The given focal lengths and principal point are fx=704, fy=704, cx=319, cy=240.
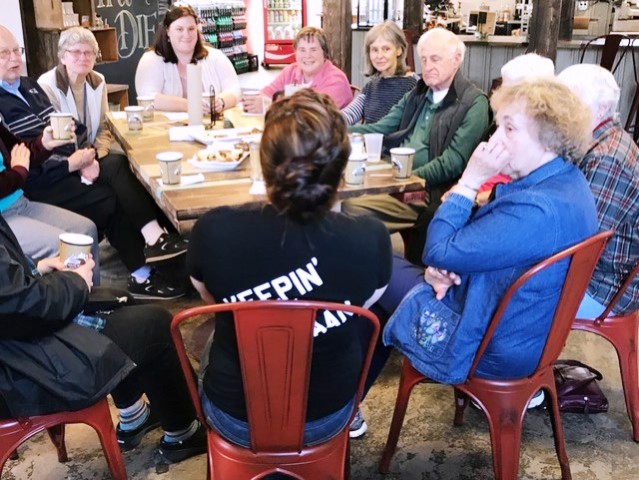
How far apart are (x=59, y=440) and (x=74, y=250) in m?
0.68

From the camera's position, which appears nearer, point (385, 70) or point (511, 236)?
point (511, 236)

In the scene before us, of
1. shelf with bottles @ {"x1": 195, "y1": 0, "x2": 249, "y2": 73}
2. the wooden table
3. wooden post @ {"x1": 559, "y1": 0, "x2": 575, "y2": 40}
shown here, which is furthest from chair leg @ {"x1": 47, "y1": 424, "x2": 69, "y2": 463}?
shelf with bottles @ {"x1": 195, "y1": 0, "x2": 249, "y2": 73}

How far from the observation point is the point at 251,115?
12.3ft

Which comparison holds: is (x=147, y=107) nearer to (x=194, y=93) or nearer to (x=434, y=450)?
(x=194, y=93)

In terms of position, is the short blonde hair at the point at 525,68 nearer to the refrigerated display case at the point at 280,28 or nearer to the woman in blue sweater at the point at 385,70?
the woman in blue sweater at the point at 385,70

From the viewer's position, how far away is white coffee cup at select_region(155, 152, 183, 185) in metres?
2.42

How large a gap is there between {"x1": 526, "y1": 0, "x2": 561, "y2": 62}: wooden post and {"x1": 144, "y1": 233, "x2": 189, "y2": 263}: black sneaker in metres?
4.27

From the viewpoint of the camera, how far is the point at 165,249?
332 cm

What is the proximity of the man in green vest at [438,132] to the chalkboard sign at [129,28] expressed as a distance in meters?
4.49

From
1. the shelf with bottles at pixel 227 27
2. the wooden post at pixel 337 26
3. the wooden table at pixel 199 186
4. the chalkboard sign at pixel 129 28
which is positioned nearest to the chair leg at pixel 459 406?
the wooden table at pixel 199 186

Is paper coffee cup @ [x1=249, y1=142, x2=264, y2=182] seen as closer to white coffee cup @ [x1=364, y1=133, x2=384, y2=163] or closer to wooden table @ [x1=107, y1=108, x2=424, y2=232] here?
wooden table @ [x1=107, y1=108, x2=424, y2=232]

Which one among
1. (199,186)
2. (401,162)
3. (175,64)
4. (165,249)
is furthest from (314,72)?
(199,186)

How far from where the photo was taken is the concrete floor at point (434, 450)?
2.19m

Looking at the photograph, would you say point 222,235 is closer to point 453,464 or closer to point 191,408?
point 191,408
